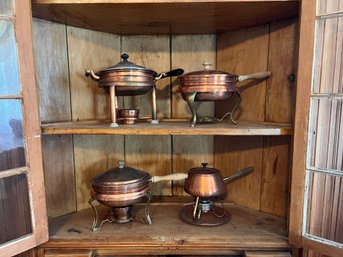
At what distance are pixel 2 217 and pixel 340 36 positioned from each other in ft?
3.54

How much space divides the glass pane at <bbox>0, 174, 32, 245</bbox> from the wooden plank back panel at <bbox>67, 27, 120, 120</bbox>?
34cm

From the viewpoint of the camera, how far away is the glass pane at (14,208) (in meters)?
0.77

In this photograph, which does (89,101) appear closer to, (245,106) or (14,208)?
(14,208)

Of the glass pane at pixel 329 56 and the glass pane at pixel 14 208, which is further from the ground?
the glass pane at pixel 329 56

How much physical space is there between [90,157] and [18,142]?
0.35 m

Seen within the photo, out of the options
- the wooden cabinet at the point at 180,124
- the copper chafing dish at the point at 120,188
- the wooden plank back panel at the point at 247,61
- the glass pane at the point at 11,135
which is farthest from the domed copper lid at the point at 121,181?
the wooden plank back panel at the point at 247,61

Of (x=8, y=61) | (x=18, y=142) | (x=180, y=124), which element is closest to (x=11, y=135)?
(x=18, y=142)

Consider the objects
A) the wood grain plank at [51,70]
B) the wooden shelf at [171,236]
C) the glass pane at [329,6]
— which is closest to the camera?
the glass pane at [329,6]

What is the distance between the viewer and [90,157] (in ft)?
3.57

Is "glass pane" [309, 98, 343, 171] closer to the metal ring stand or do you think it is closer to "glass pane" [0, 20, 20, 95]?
the metal ring stand

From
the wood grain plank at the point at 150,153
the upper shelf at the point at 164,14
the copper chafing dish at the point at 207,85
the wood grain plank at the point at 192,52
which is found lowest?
the wood grain plank at the point at 150,153

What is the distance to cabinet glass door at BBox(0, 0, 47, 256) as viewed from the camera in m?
0.73

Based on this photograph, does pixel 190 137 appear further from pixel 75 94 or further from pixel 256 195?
pixel 75 94

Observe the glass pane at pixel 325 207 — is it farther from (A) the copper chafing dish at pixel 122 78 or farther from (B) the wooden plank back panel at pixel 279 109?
(A) the copper chafing dish at pixel 122 78
